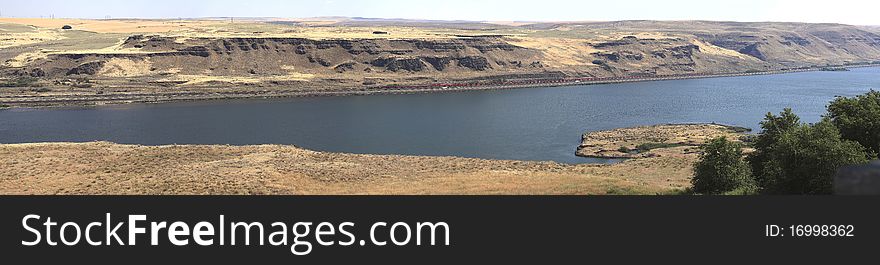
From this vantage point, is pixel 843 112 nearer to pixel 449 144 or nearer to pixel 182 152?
pixel 449 144

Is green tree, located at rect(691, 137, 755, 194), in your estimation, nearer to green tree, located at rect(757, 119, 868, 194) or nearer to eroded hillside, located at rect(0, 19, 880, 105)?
green tree, located at rect(757, 119, 868, 194)

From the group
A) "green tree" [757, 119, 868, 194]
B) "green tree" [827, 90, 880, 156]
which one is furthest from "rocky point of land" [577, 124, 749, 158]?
"green tree" [757, 119, 868, 194]

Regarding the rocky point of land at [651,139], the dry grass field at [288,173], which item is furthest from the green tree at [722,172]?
the rocky point of land at [651,139]

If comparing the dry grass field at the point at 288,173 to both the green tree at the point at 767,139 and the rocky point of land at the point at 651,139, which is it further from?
the rocky point of land at the point at 651,139

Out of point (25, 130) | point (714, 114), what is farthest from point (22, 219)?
point (714, 114)

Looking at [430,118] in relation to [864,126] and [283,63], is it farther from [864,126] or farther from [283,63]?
[283,63]
